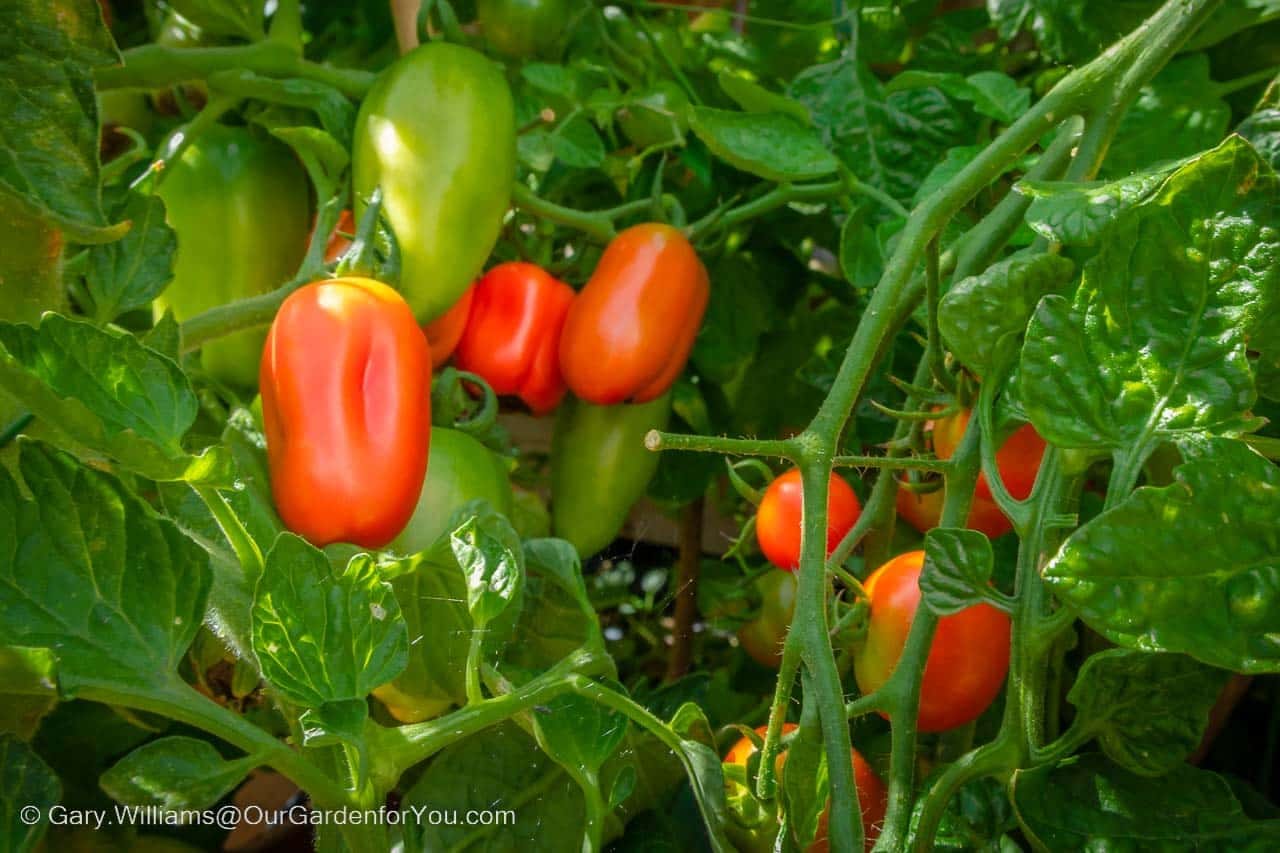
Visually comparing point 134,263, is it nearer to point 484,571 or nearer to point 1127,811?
point 484,571

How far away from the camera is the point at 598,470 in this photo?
26.7 inches

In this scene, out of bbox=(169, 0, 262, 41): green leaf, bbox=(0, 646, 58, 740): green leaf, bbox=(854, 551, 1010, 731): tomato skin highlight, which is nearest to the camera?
bbox=(0, 646, 58, 740): green leaf

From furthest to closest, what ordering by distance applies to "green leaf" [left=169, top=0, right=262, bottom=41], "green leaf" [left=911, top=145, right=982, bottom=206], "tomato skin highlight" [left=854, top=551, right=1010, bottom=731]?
"green leaf" [left=169, top=0, right=262, bottom=41]
"green leaf" [left=911, top=145, right=982, bottom=206]
"tomato skin highlight" [left=854, top=551, right=1010, bottom=731]

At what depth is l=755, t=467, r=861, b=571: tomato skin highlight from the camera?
50 cm

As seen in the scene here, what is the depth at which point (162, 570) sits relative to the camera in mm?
340

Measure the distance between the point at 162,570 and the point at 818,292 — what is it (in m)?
0.60

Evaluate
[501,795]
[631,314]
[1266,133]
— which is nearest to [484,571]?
[501,795]

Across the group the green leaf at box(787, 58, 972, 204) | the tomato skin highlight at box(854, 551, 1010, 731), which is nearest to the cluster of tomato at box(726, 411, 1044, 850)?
the tomato skin highlight at box(854, 551, 1010, 731)

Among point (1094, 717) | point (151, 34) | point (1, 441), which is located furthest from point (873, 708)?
point (151, 34)

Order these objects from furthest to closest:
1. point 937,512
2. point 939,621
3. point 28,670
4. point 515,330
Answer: point 515,330 → point 937,512 → point 939,621 → point 28,670

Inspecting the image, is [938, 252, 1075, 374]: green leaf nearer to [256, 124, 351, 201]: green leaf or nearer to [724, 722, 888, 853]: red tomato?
[724, 722, 888, 853]: red tomato

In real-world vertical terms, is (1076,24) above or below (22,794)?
above

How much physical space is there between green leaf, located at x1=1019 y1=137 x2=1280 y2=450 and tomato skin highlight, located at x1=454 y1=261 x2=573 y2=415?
36cm

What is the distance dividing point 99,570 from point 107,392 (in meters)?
0.05
